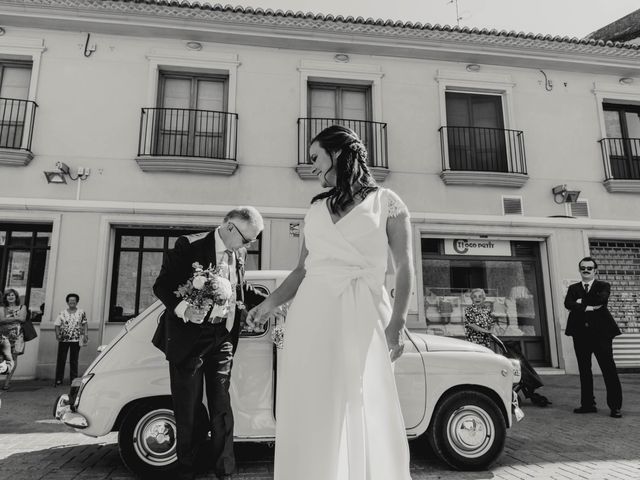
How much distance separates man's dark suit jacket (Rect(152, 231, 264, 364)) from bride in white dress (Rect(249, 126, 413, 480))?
1.21m

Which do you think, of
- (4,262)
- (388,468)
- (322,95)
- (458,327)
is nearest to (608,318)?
(458,327)

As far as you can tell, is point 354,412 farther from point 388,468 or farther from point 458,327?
point 458,327

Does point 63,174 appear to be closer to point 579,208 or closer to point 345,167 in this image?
point 345,167

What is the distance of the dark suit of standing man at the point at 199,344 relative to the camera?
2977mm

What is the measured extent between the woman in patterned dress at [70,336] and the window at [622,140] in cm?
1251

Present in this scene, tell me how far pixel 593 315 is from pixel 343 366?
5826 mm

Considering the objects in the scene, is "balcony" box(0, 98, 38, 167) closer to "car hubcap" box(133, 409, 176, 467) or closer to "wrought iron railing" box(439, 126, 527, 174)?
"car hubcap" box(133, 409, 176, 467)

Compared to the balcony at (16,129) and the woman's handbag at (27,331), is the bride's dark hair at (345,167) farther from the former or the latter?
the balcony at (16,129)

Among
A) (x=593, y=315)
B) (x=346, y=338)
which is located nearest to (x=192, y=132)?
(x=593, y=315)

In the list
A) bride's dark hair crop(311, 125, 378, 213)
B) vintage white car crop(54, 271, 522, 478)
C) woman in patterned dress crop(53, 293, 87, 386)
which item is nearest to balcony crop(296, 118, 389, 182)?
woman in patterned dress crop(53, 293, 87, 386)

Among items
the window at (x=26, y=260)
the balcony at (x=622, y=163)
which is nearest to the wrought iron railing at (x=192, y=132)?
the window at (x=26, y=260)

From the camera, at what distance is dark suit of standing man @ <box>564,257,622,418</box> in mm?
6105

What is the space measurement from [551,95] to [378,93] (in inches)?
179

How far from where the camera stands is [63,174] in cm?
931
